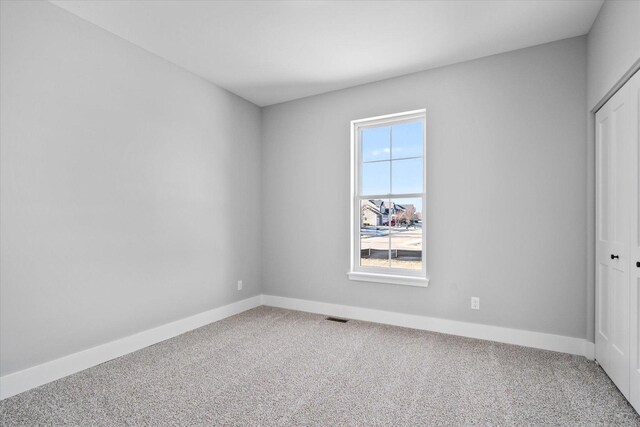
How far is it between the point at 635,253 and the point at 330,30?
8.62ft

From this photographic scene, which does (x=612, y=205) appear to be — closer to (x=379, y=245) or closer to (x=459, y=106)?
(x=459, y=106)

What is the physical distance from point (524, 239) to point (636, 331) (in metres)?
1.13

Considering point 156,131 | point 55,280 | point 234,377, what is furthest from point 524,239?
point 55,280

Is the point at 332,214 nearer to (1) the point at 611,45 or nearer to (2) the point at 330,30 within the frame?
A: (2) the point at 330,30

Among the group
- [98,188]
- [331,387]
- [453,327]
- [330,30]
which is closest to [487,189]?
[453,327]

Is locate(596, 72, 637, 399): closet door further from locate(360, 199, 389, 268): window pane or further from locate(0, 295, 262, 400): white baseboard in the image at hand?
locate(0, 295, 262, 400): white baseboard

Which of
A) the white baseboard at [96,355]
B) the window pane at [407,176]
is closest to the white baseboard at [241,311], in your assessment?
the white baseboard at [96,355]

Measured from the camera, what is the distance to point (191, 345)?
303 centimetres

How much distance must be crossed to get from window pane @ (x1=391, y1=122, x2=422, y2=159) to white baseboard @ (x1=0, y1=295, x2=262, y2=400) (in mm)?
2697

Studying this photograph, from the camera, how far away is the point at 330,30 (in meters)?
2.74

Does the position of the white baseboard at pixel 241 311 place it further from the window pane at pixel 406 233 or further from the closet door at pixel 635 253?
the closet door at pixel 635 253

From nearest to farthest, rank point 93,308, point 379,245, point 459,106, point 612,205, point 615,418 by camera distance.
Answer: point 615,418
point 612,205
point 93,308
point 459,106
point 379,245

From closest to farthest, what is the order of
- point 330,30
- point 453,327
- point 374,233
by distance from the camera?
point 330,30, point 453,327, point 374,233

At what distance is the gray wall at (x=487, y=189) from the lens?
2832 millimetres
